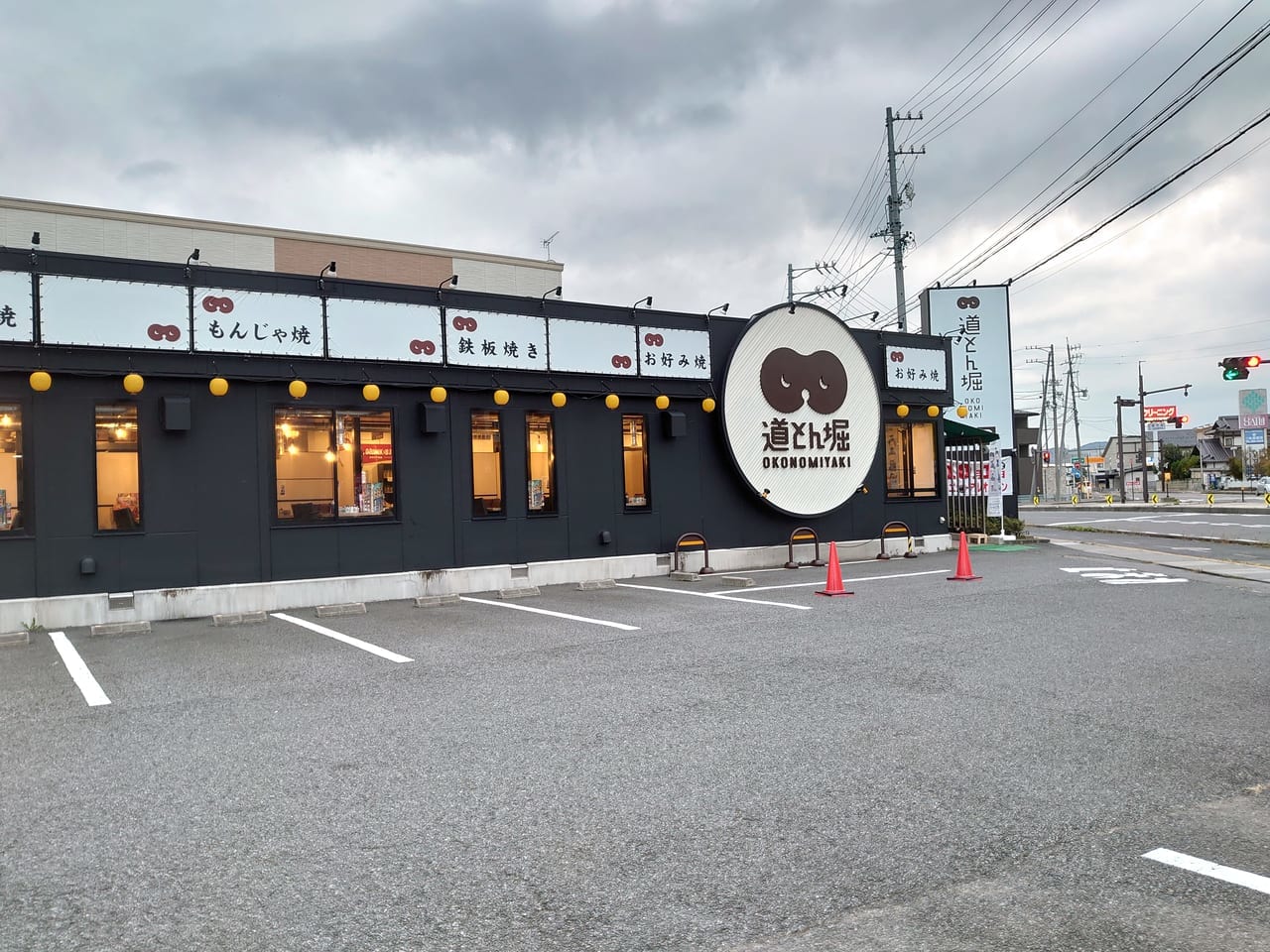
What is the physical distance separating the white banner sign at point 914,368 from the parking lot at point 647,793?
11.2 m

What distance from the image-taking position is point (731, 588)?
44.6 ft

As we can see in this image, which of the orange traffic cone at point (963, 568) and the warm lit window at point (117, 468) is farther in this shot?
the orange traffic cone at point (963, 568)

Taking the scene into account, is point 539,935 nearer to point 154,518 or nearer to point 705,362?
point 154,518

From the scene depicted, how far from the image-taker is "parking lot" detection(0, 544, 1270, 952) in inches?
130

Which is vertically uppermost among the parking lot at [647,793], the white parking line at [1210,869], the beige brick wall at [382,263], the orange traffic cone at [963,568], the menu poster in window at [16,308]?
the beige brick wall at [382,263]

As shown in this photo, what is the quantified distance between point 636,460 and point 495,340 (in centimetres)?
353

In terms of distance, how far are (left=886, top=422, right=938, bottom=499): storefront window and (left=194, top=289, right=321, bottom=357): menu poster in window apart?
1258 cm

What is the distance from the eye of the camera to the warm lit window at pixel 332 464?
12578 millimetres

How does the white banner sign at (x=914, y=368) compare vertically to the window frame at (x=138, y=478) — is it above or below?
above

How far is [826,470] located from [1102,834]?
1414cm

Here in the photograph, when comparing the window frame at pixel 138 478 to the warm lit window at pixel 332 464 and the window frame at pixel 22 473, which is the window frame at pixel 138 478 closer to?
the window frame at pixel 22 473

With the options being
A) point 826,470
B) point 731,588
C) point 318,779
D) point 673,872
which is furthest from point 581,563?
point 673,872

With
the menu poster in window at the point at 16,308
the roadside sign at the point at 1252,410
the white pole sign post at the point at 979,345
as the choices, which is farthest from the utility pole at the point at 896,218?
the roadside sign at the point at 1252,410

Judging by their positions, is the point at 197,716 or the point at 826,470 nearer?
the point at 197,716
